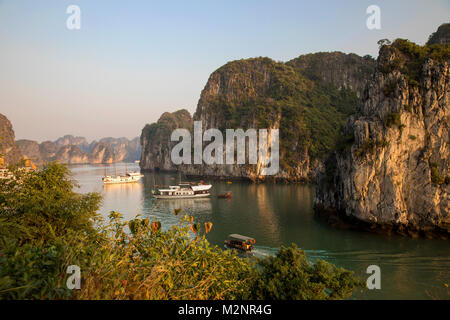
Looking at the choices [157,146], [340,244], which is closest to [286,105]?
[157,146]

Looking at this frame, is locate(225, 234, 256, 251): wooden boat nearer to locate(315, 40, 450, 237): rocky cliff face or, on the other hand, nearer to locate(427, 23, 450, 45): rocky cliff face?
locate(315, 40, 450, 237): rocky cliff face

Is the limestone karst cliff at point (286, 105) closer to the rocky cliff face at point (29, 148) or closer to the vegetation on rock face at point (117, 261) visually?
the vegetation on rock face at point (117, 261)

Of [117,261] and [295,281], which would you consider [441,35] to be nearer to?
[295,281]

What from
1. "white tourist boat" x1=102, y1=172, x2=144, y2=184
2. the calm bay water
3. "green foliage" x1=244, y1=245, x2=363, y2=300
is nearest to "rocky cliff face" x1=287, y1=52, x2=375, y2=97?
"white tourist boat" x1=102, y1=172, x2=144, y2=184

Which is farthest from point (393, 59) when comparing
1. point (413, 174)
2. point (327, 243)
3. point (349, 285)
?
point (349, 285)

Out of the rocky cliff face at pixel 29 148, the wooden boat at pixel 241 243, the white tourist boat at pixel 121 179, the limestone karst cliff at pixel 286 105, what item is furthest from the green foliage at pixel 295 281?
the rocky cliff face at pixel 29 148

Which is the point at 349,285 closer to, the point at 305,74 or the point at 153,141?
the point at 305,74
